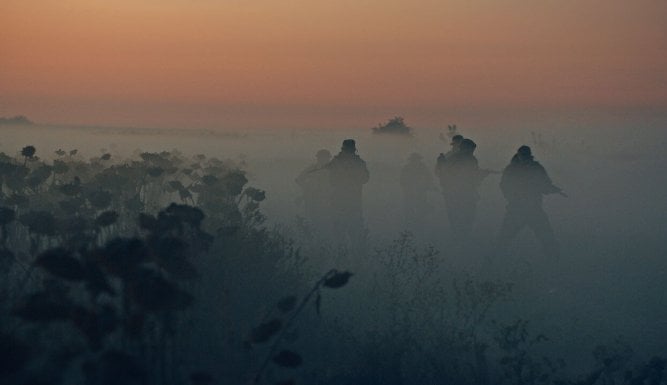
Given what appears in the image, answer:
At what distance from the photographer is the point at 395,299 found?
12.1m

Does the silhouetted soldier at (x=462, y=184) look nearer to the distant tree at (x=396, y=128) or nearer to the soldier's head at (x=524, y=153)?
the soldier's head at (x=524, y=153)

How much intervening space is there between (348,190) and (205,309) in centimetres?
1112

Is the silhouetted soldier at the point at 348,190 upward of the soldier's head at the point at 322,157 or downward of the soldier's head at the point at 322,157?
downward

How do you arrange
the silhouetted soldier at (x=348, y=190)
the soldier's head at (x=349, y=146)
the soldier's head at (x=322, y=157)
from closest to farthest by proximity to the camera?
the soldier's head at (x=349, y=146) → the silhouetted soldier at (x=348, y=190) → the soldier's head at (x=322, y=157)

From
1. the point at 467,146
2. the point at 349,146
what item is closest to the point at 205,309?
the point at 349,146

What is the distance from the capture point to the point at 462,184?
66.2ft

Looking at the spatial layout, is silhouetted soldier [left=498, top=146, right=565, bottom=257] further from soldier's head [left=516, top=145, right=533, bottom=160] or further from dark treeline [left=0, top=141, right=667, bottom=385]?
dark treeline [left=0, top=141, right=667, bottom=385]

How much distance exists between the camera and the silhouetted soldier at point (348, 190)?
1881cm

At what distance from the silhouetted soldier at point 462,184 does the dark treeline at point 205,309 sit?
3.30 metres

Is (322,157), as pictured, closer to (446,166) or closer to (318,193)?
(318,193)

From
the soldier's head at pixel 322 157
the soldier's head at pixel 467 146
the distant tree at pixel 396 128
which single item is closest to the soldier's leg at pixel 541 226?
the soldier's head at pixel 467 146

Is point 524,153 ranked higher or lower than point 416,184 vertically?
higher

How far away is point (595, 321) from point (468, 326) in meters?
3.37

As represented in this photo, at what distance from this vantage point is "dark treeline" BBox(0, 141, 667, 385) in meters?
3.68
